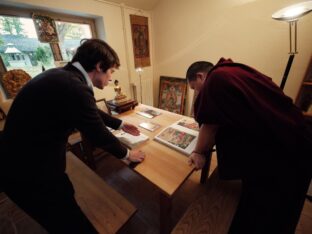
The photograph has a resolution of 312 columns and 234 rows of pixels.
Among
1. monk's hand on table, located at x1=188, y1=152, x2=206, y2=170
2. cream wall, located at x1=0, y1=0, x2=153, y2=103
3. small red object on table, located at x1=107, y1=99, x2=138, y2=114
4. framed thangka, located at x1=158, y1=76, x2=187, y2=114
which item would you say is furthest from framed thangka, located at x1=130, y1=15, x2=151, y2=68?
monk's hand on table, located at x1=188, y1=152, x2=206, y2=170

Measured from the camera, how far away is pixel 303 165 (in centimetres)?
70

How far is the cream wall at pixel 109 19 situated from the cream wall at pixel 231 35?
640mm

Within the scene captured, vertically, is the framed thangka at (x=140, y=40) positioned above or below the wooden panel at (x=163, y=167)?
above

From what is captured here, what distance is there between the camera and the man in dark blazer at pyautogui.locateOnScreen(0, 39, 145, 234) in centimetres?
65

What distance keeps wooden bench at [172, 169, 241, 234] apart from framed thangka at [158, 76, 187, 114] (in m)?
1.89

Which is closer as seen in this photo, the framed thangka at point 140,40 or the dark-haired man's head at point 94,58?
the dark-haired man's head at point 94,58

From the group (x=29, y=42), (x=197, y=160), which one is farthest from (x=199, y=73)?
(x=29, y=42)

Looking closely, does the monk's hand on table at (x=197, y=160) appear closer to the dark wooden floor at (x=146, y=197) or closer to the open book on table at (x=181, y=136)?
the open book on table at (x=181, y=136)

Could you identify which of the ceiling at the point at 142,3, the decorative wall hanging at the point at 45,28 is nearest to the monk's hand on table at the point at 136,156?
the decorative wall hanging at the point at 45,28

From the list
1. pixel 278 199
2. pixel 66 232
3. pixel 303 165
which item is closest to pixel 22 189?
pixel 66 232

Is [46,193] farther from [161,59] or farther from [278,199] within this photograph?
[161,59]

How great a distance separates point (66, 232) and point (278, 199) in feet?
3.54

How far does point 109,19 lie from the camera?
215cm

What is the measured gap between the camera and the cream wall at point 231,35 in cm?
175
